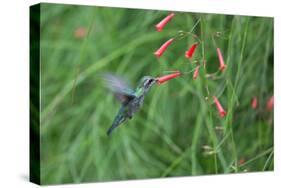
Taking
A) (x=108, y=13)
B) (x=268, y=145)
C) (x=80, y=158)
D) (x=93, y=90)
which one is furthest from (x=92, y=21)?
(x=268, y=145)

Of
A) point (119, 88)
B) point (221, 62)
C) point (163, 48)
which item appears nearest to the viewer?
point (119, 88)

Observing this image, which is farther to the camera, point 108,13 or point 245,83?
point 245,83

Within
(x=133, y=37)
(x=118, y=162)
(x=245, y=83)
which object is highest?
(x=133, y=37)

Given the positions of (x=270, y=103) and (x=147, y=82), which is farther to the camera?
(x=270, y=103)

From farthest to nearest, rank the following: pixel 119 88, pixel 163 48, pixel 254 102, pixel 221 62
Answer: pixel 254 102 < pixel 221 62 < pixel 163 48 < pixel 119 88

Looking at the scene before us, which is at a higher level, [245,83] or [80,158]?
[245,83]

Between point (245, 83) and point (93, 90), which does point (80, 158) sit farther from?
point (245, 83)

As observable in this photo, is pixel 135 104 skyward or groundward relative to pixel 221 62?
groundward

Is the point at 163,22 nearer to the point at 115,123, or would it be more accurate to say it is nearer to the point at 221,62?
the point at 221,62

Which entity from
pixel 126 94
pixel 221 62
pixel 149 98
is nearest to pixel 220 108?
pixel 221 62
